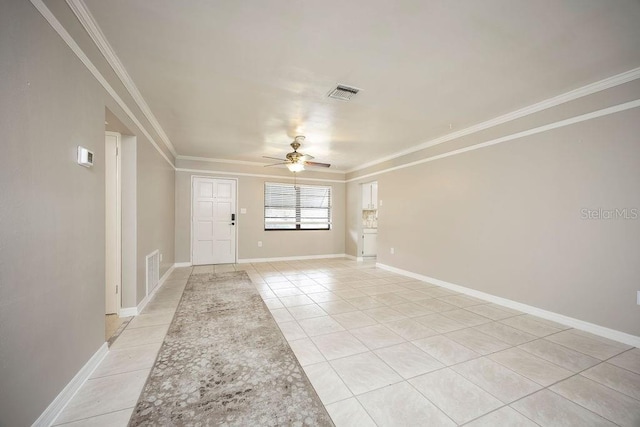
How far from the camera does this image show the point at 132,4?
1667 millimetres

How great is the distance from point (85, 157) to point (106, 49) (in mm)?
1012

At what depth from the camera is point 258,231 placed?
6488 mm

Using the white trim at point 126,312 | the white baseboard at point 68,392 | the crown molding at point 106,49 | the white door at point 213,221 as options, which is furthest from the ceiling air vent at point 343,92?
the white door at point 213,221

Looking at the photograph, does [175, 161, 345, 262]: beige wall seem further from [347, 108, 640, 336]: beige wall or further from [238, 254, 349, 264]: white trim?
[347, 108, 640, 336]: beige wall

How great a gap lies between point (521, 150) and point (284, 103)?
9.96 feet

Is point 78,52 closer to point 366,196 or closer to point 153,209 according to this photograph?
point 153,209

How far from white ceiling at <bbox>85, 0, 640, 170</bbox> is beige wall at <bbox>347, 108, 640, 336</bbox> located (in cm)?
65

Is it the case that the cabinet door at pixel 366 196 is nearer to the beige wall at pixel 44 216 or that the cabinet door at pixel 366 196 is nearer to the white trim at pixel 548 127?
the white trim at pixel 548 127

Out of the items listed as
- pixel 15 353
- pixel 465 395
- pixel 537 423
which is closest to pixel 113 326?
pixel 15 353

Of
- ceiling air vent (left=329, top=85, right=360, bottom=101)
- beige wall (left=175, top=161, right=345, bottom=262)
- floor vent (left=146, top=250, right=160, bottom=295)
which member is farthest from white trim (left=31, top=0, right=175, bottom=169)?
beige wall (left=175, top=161, right=345, bottom=262)

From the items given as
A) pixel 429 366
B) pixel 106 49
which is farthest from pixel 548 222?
pixel 106 49

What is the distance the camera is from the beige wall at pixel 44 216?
113cm

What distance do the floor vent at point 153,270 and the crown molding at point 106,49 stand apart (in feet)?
6.42

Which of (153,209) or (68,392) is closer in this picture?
(68,392)
